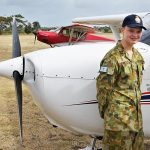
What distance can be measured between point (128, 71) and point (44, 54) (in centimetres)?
108

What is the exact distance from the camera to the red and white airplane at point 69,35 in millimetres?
22078

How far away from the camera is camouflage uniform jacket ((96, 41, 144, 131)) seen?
3.64 m

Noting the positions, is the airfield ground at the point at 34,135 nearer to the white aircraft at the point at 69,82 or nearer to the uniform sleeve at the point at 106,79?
the white aircraft at the point at 69,82

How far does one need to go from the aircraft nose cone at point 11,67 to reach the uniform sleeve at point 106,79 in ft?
3.34

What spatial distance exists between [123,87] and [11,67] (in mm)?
1357

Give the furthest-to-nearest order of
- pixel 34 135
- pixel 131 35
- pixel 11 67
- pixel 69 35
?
pixel 69 35
pixel 34 135
pixel 11 67
pixel 131 35

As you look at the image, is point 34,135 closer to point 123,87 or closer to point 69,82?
point 69,82

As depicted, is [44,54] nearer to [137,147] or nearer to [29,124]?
[137,147]

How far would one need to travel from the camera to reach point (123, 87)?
12.1 ft

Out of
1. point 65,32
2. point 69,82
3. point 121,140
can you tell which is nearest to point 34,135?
point 69,82

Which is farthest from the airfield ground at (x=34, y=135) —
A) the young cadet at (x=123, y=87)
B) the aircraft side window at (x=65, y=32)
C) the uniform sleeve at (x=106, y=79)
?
the aircraft side window at (x=65, y=32)

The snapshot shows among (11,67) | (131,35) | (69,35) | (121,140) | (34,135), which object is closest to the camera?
(131,35)

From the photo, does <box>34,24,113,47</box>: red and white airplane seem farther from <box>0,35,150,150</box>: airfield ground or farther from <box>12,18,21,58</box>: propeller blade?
<box>12,18,21,58</box>: propeller blade

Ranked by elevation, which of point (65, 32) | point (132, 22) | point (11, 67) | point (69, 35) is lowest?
point (69, 35)
